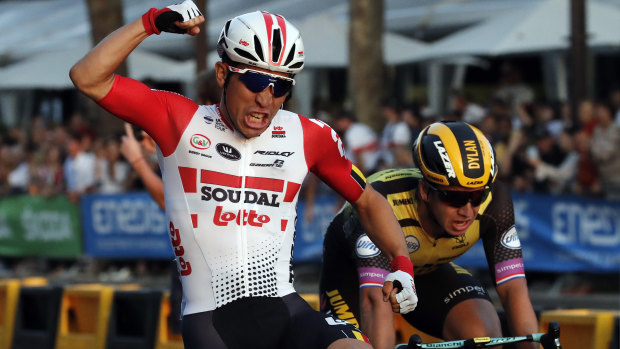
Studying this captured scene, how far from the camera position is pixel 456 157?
5.77 meters

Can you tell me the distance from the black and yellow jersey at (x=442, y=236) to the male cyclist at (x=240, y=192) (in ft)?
2.65

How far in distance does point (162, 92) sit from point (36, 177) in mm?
15045

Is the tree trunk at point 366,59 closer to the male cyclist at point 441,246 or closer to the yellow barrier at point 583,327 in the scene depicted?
the yellow barrier at point 583,327

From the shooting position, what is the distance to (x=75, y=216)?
18953mm

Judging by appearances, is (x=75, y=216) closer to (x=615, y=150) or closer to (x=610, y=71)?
(x=615, y=150)

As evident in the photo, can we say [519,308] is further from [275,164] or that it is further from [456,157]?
[275,164]

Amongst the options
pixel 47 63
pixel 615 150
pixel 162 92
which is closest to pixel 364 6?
pixel 615 150

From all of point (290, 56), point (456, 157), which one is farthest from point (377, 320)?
point (290, 56)

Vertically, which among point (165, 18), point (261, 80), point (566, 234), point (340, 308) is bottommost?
point (566, 234)

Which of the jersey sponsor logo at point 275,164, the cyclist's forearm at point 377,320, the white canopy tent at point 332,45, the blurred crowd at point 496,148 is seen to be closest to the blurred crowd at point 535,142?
the blurred crowd at point 496,148

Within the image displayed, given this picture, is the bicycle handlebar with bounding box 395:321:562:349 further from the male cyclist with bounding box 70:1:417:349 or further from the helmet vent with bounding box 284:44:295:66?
the helmet vent with bounding box 284:44:295:66

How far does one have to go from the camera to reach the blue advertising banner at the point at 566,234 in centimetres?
1343

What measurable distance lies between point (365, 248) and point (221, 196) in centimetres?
100

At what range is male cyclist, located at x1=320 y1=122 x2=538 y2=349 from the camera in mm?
5785
